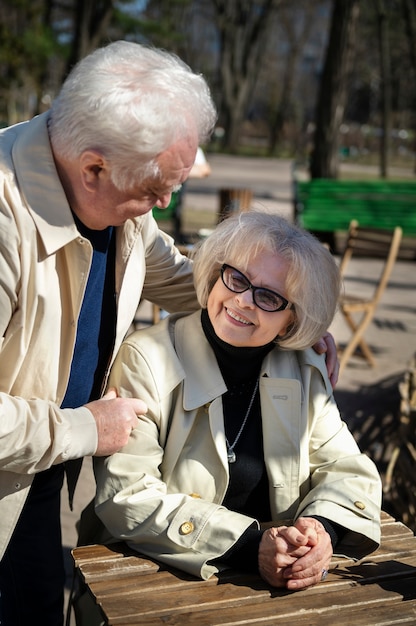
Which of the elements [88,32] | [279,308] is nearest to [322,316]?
[279,308]

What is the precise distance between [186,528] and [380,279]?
525 centimetres

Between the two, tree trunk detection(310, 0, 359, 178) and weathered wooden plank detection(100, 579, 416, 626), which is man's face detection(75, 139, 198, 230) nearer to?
weathered wooden plank detection(100, 579, 416, 626)

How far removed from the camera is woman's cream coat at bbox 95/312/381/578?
2.07 metres

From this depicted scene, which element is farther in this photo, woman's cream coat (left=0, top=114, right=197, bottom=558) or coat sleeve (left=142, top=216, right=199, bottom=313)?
coat sleeve (left=142, top=216, right=199, bottom=313)

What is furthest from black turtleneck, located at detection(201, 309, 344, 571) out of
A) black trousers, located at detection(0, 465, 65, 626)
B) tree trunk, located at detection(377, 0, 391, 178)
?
tree trunk, located at detection(377, 0, 391, 178)

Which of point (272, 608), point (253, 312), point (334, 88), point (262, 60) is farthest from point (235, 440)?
point (262, 60)

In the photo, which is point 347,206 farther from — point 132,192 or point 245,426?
point 132,192

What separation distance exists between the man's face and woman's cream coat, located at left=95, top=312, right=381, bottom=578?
410 millimetres

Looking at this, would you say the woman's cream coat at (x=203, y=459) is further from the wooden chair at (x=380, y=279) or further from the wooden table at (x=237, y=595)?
the wooden chair at (x=380, y=279)

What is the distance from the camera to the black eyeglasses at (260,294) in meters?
2.22

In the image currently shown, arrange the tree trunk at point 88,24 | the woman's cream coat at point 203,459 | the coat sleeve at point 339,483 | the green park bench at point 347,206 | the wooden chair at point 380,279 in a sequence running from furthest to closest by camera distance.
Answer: the tree trunk at point 88,24 → the green park bench at point 347,206 → the wooden chair at point 380,279 → the coat sleeve at point 339,483 → the woman's cream coat at point 203,459

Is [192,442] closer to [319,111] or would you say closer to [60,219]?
[60,219]

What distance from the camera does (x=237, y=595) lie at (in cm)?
196

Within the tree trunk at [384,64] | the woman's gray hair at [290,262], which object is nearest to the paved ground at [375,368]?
the woman's gray hair at [290,262]
